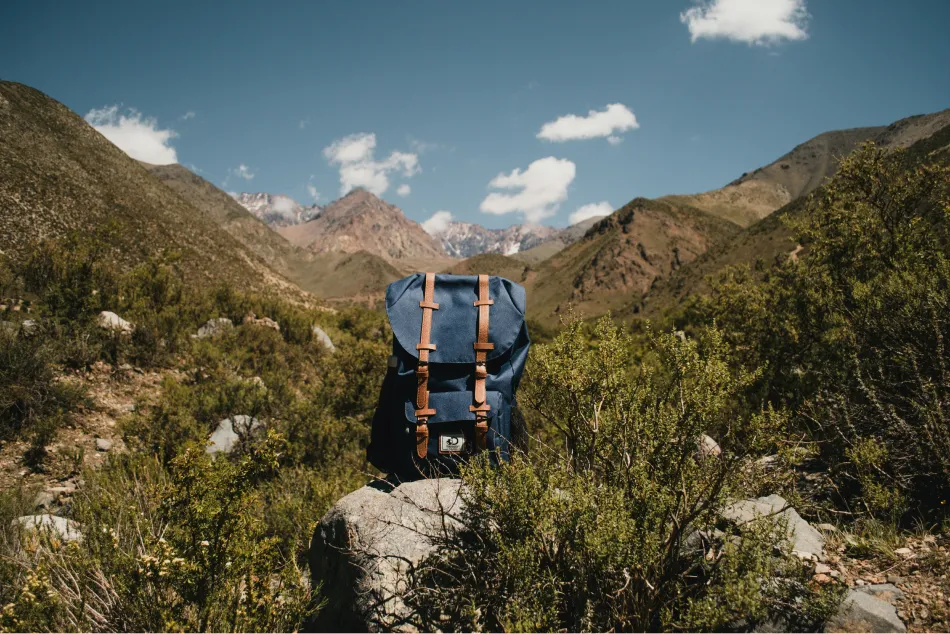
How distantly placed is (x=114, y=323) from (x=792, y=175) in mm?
154070

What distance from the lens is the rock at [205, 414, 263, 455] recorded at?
18.4 feet

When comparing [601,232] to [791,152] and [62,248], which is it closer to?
[62,248]

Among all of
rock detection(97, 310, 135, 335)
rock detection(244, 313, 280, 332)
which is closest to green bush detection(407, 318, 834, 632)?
rock detection(97, 310, 135, 335)

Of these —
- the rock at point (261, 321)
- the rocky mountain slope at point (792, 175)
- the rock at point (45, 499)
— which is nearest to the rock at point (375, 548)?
the rock at point (45, 499)

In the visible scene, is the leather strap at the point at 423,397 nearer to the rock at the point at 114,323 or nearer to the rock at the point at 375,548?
the rock at the point at 375,548

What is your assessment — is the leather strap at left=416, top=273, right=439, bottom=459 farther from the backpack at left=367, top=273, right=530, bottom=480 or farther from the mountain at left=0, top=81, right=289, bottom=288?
the mountain at left=0, top=81, right=289, bottom=288

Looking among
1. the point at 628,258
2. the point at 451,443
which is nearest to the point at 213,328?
the point at 451,443

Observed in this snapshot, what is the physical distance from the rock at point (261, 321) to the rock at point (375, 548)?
33.1ft

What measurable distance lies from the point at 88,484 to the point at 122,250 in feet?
93.1

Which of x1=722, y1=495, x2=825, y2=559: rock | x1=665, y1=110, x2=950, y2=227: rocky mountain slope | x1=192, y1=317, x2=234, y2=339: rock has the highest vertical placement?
x1=665, y1=110, x2=950, y2=227: rocky mountain slope

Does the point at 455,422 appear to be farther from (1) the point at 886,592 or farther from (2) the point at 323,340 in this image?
(2) the point at 323,340

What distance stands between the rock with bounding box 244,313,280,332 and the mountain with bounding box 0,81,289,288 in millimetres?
11809

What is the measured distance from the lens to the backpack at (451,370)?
9.66 ft

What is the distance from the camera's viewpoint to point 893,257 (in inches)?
202
